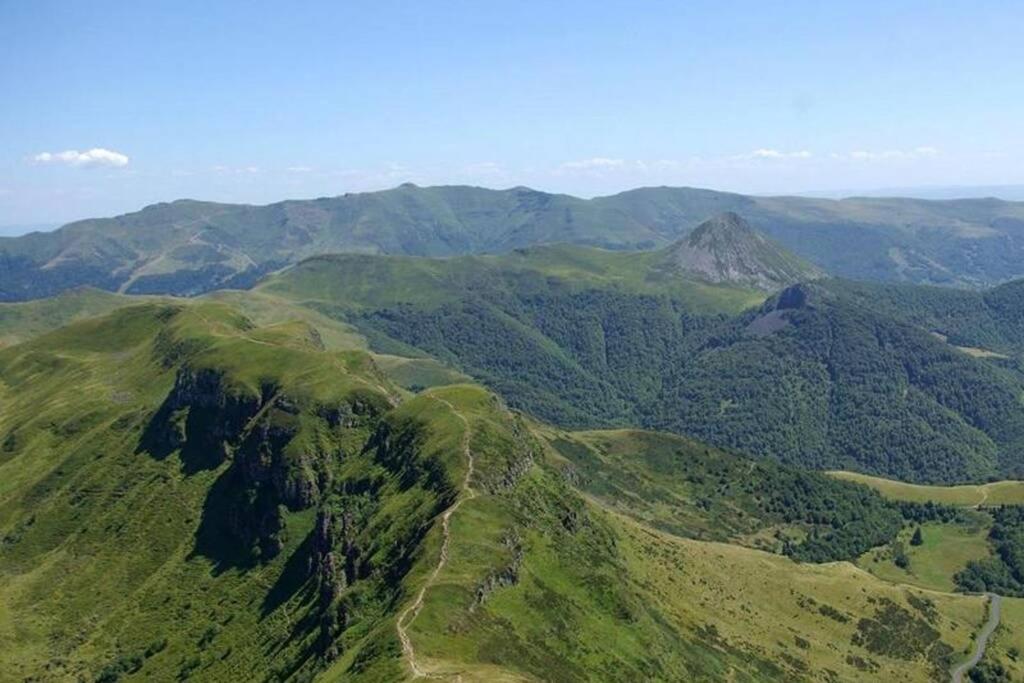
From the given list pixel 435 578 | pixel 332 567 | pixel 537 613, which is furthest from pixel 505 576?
pixel 332 567

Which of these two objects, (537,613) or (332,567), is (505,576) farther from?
(332,567)

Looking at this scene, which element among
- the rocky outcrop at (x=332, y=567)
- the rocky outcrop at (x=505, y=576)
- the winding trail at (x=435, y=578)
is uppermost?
the winding trail at (x=435, y=578)

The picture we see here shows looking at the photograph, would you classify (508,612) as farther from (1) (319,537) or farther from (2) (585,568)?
(1) (319,537)

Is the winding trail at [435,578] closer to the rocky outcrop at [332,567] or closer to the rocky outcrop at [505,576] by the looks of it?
the rocky outcrop at [505,576]

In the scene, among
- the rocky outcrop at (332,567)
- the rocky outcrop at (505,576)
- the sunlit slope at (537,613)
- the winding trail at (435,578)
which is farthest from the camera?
the rocky outcrop at (332,567)

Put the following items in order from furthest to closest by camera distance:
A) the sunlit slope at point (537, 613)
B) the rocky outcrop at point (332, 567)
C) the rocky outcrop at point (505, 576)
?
the rocky outcrop at point (332, 567) < the rocky outcrop at point (505, 576) < the sunlit slope at point (537, 613)

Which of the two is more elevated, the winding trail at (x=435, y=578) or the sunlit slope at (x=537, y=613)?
the winding trail at (x=435, y=578)

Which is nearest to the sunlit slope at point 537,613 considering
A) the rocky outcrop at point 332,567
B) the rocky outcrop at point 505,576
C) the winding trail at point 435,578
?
the rocky outcrop at point 505,576

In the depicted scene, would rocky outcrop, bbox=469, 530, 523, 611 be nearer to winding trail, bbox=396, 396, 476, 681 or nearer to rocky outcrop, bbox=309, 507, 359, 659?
winding trail, bbox=396, 396, 476, 681

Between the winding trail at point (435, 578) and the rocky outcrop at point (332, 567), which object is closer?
the winding trail at point (435, 578)
